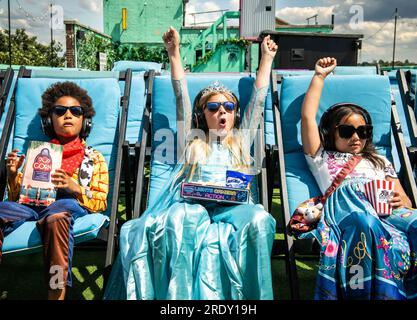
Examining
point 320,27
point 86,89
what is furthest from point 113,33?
point 86,89

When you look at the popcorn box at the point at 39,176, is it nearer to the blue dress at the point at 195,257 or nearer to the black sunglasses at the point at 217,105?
the blue dress at the point at 195,257

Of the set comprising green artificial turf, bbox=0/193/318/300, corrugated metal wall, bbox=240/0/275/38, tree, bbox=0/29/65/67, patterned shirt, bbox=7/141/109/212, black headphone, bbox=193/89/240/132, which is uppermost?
corrugated metal wall, bbox=240/0/275/38

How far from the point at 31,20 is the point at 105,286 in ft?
16.5

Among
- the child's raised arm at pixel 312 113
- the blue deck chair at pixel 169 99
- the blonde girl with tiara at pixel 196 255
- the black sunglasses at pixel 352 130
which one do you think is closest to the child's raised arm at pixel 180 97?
the blue deck chair at pixel 169 99

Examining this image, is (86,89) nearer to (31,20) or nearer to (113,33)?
(31,20)

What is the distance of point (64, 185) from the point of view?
247 cm

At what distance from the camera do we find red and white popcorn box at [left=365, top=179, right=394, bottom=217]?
2.27 meters

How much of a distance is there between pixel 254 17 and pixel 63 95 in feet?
50.9

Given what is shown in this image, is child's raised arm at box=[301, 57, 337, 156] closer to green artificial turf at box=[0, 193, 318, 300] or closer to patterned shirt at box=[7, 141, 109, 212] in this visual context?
green artificial turf at box=[0, 193, 318, 300]

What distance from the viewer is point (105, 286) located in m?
2.22

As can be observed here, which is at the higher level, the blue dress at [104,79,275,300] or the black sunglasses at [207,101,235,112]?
the black sunglasses at [207,101,235,112]

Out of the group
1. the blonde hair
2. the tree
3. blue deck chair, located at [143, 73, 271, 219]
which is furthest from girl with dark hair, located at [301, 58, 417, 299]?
the tree

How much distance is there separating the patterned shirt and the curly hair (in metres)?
0.28

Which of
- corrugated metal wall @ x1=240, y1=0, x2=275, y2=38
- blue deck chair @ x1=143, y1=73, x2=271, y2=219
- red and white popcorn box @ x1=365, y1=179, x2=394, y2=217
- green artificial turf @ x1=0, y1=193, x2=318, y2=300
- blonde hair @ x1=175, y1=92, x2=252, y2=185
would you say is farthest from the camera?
corrugated metal wall @ x1=240, y1=0, x2=275, y2=38
